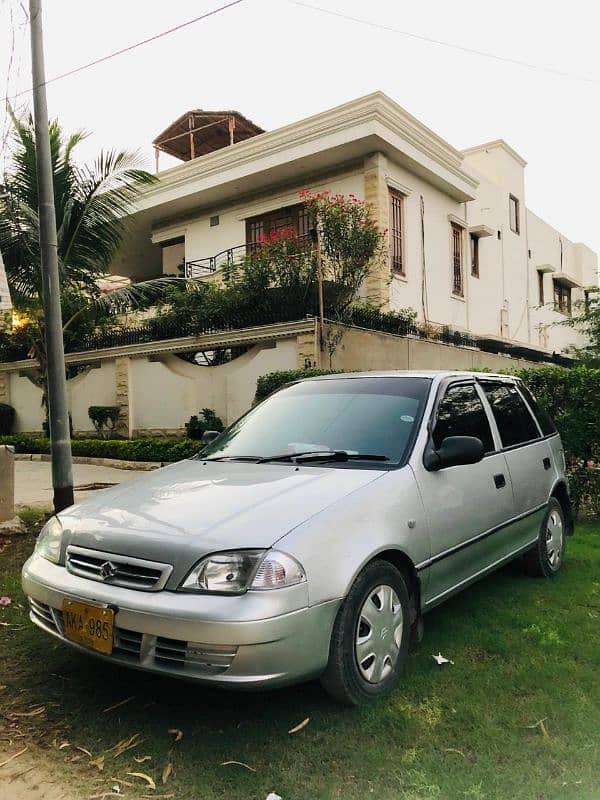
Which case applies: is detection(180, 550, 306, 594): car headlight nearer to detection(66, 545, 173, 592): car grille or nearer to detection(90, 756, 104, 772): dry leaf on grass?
detection(66, 545, 173, 592): car grille

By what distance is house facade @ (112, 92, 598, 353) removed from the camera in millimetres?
17281

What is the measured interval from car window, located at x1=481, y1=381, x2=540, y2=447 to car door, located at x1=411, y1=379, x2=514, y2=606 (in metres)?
0.18

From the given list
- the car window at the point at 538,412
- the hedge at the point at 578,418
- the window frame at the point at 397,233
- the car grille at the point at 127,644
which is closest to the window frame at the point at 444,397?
A: the car window at the point at 538,412

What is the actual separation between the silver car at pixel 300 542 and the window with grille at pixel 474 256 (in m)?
19.9

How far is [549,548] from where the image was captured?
5.00m

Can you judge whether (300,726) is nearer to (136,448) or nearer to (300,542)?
(300,542)

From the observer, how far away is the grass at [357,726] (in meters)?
2.46

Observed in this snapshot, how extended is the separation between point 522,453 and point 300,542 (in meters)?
2.56

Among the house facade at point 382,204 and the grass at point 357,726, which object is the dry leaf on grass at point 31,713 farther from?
the house facade at point 382,204

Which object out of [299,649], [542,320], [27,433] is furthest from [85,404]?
[542,320]

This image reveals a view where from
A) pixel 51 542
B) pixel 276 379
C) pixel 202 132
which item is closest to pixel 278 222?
pixel 202 132

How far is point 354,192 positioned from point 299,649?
16.6 metres

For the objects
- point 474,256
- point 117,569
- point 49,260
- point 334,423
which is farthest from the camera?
point 474,256

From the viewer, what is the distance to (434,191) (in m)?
20.4
